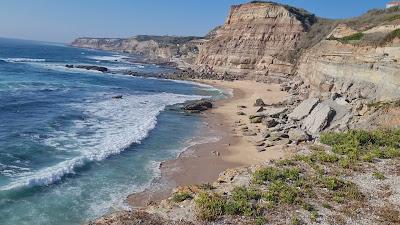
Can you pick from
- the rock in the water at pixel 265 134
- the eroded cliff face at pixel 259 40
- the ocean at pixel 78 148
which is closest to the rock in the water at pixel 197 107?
the ocean at pixel 78 148

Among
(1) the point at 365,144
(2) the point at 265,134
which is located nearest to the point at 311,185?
(1) the point at 365,144

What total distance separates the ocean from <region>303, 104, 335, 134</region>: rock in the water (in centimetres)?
746

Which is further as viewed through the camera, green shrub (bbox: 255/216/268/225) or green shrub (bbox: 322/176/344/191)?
green shrub (bbox: 322/176/344/191)

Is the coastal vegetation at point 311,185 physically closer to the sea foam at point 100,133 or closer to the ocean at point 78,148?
the ocean at point 78,148

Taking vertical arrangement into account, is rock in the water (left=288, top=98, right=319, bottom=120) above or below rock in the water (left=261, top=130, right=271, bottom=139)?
above

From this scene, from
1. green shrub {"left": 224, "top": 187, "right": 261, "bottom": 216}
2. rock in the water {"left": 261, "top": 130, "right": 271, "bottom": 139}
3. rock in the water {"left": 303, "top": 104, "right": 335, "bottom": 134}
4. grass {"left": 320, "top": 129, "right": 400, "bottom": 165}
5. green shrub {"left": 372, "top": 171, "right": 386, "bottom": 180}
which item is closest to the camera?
green shrub {"left": 224, "top": 187, "right": 261, "bottom": 216}

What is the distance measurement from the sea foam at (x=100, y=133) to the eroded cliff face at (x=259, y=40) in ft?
114

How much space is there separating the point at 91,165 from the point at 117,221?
9595 mm

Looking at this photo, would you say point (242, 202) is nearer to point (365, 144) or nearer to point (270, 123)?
point (365, 144)

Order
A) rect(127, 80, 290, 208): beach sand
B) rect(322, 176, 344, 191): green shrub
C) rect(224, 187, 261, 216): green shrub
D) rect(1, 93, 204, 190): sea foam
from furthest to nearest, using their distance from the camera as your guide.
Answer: rect(1, 93, 204, 190): sea foam
rect(127, 80, 290, 208): beach sand
rect(322, 176, 344, 191): green shrub
rect(224, 187, 261, 216): green shrub

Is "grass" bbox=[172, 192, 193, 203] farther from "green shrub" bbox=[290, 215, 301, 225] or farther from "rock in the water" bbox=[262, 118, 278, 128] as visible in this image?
"rock in the water" bbox=[262, 118, 278, 128]

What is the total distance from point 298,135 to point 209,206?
13824 mm

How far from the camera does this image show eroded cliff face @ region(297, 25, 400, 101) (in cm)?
2784

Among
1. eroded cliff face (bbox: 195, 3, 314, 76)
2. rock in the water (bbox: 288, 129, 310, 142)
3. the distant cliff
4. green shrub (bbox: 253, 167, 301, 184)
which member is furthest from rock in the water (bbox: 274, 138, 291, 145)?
eroded cliff face (bbox: 195, 3, 314, 76)
